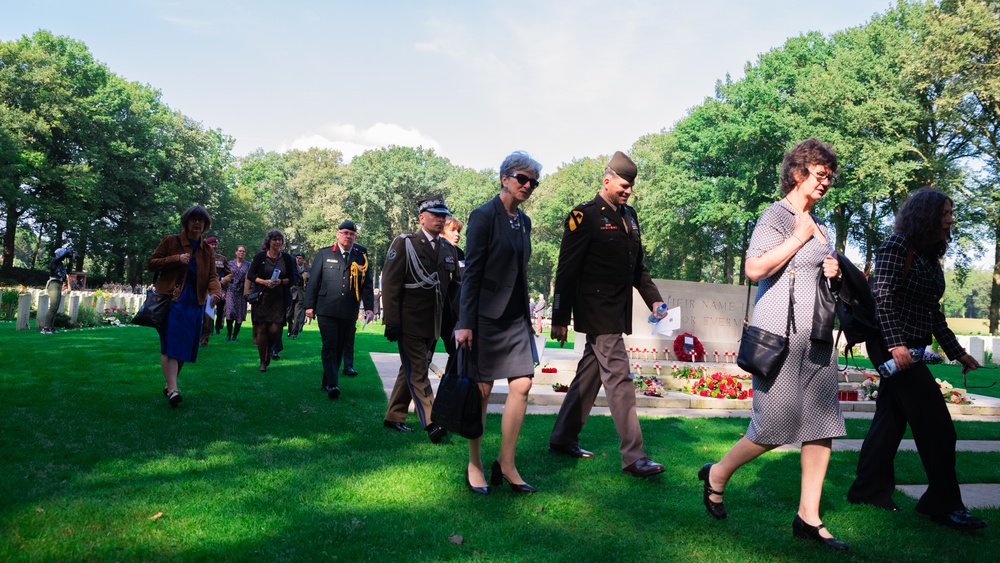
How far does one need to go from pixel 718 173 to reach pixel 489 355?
39206mm

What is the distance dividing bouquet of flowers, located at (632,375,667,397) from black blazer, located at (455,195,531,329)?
5309 mm

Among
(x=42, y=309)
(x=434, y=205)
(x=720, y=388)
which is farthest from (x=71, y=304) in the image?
(x=720, y=388)

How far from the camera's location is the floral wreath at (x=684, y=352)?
12.9m

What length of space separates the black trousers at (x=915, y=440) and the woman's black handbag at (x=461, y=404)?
251 cm

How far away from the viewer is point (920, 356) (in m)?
4.43

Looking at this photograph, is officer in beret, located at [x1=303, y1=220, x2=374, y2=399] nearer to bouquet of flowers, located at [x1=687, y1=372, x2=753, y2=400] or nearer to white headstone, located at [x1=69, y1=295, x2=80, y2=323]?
bouquet of flowers, located at [x1=687, y1=372, x2=753, y2=400]

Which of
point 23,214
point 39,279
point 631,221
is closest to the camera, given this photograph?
point 631,221

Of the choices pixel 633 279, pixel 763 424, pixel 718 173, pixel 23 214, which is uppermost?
pixel 718 173

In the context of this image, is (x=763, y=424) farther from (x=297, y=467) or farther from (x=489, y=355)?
(x=297, y=467)

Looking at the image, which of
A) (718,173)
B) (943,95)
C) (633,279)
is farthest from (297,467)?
(718,173)

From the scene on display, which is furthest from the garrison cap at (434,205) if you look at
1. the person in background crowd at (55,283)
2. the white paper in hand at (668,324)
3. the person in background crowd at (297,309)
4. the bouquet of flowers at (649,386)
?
the person in background crowd at (55,283)

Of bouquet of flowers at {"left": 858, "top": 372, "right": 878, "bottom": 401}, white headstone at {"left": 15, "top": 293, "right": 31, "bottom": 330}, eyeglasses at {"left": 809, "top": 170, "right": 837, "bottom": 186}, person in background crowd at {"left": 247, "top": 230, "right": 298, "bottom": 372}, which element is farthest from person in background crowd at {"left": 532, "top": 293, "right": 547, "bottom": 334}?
white headstone at {"left": 15, "top": 293, "right": 31, "bottom": 330}

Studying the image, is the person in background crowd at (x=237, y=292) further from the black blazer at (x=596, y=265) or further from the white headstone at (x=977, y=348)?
the white headstone at (x=977, y=348)

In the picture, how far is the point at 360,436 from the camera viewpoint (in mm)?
6156
